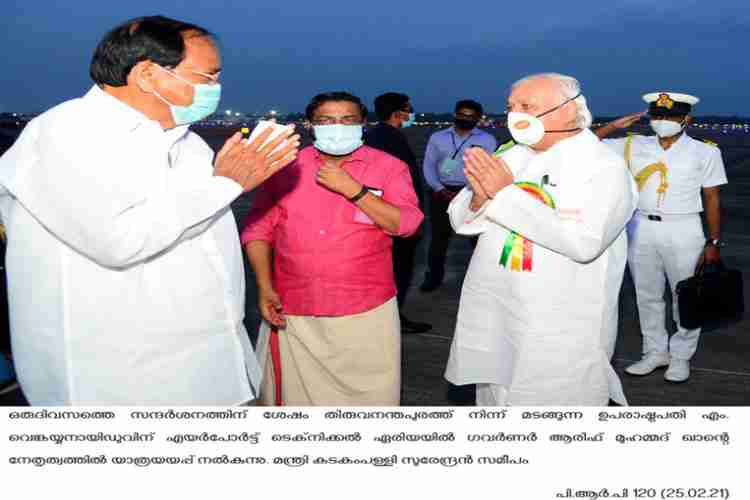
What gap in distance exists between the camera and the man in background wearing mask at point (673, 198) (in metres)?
5.29

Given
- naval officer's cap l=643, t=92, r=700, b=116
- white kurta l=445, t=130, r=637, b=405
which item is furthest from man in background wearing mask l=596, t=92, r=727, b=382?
white kurta l=445, t=130, r=637, b=405

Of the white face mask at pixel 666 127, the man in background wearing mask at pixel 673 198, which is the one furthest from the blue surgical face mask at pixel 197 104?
the white face mask at pixel 666 127

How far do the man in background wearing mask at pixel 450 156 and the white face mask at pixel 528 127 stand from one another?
463 centimetres

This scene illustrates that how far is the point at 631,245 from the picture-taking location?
560 centimetres

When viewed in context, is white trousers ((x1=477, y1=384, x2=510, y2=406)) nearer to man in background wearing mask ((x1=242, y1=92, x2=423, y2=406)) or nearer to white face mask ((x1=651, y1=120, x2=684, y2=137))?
man in background wearing mask ((x1=242, y1=92, x2=423, y2=406))

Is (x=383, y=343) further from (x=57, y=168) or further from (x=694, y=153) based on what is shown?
(x=694, y=153)

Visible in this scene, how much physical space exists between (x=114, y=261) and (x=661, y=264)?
432 centimetres

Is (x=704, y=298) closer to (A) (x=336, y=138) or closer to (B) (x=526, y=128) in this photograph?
(B) (x=526, y=128)

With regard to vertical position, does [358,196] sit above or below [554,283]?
above

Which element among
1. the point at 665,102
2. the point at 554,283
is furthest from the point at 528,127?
the point at 665,102

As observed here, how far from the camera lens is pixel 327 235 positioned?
11.3ft

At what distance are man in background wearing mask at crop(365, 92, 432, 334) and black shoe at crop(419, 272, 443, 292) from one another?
1395mm

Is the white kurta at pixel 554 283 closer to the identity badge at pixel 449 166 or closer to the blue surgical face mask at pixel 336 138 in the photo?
the blue surgical face mask at pixel 336 138

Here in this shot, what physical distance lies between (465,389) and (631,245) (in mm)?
1551
